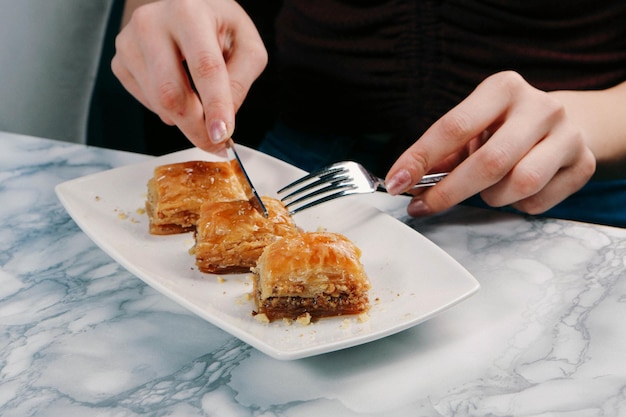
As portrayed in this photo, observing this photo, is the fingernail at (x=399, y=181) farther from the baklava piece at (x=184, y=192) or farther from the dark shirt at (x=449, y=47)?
the dark shirt at (x=449, y=47)

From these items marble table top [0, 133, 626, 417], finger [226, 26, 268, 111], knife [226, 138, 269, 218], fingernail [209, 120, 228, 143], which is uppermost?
finger [226, 26, 268, 111]

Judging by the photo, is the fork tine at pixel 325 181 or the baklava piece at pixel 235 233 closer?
the baklava piece at pixel 235 233

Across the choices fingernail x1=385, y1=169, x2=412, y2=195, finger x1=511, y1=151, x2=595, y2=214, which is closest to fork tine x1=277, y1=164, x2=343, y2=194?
fingernail x1=385, y1=169, x2=412, y2=195

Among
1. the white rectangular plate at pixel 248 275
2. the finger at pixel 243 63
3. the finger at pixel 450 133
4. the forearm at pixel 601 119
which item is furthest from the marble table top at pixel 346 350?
the finger at pixel 243 63

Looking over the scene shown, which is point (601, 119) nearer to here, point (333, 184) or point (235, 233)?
point (333, 184)

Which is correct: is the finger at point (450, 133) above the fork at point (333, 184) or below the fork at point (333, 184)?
above

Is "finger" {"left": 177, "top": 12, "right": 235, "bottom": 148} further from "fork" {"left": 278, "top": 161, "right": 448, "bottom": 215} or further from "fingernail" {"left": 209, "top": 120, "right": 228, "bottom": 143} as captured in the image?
"fork" {"left": 278, "top": 161, "right": 448, "bottom": 215}
